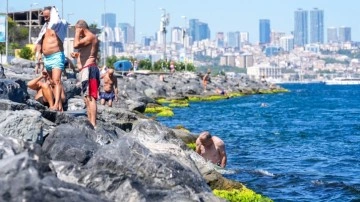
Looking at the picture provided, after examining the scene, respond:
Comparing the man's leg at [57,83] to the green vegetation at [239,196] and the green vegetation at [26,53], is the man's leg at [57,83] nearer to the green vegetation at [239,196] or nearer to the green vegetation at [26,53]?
the green vegetation at [239,196]

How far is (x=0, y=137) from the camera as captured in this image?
9781mm

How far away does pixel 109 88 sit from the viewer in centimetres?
2777

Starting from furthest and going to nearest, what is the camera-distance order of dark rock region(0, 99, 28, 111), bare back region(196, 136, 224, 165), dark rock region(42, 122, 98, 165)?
bare back region(196, 136, 224, 165) → dark rock region(0, 99, 28, 111) → dark rock region(42, 122, 98, 165)

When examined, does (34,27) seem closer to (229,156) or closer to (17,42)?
(17,42)

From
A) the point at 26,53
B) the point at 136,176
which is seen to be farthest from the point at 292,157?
the point at 26,53

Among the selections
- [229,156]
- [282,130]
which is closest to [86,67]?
[229,156]

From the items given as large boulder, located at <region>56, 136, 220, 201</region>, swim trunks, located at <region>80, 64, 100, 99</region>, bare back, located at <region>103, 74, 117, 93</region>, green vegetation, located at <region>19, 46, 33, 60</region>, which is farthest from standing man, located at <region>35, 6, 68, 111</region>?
green vegetation, located at <region>19, 46, 33, 60</region>

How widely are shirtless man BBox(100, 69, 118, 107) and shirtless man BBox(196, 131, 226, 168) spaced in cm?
839

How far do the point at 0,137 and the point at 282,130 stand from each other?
97.7 ft

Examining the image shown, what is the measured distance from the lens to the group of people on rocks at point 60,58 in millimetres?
15656

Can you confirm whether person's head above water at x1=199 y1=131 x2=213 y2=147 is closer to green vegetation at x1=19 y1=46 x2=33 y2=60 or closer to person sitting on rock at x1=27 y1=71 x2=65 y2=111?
person sitting on rock at x1=27 y1=71 x2=65 y2=111

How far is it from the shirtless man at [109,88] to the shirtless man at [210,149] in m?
8.39

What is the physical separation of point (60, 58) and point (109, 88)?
10.9 meters

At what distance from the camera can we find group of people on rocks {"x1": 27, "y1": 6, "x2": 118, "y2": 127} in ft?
51.4
